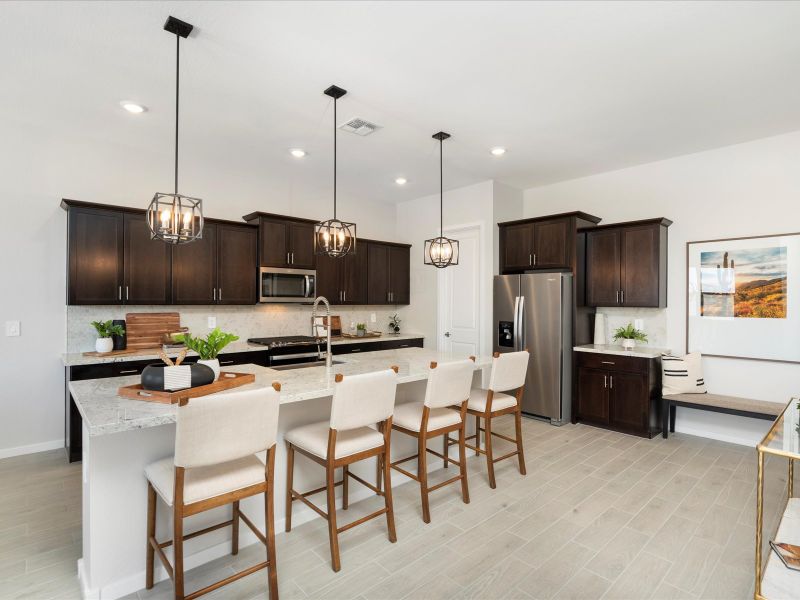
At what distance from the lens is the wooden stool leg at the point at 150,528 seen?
2.02 meters

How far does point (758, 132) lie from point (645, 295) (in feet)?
5.69

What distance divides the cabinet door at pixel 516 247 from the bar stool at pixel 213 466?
3.96 m

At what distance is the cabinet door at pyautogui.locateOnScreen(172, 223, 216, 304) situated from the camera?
431 cm

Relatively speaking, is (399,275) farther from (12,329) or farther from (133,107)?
(12,329)

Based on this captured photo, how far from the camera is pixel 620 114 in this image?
3494 millimetres

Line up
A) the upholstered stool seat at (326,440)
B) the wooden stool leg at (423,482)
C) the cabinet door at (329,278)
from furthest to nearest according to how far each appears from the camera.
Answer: the cabinet door at (329,278) → the wooden stool leg at (423,482) → the upholstered stool seat at (326,440)

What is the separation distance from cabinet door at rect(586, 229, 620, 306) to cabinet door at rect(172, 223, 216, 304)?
4.17m

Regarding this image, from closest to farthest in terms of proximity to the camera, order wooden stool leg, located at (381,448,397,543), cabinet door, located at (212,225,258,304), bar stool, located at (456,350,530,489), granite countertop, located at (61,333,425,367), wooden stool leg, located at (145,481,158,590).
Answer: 1. wooden stool leg, located at (145,481,158,590)
2. wooden stool leg, located at (381,448,397,543)
3. bar stool, located at (456,350,530,489)
4. granite countertop, located at (61,333,425,367)
5. cabinet door, located at (212,225,258,304)

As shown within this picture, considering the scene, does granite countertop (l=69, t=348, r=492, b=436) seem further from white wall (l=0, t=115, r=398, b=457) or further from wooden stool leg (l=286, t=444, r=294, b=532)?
white wall (l=0, t=115, r=398, b=457)

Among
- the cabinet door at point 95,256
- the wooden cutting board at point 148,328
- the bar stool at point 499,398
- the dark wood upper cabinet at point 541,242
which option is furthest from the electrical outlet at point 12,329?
the dark wood upper cabinet at point 541,242

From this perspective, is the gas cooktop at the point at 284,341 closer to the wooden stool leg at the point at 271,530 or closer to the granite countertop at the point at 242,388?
the granite countertop at the point at 242,388

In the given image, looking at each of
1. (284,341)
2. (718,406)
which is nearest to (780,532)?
(718,406)

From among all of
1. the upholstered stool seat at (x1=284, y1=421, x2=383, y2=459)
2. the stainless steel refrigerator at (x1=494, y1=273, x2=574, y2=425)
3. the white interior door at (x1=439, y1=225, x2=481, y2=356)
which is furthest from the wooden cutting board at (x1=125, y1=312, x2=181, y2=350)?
the stainless steel refrigerator at (x1=494, y1=273, x2=574, y2=425)

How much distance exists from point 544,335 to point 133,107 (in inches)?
175
